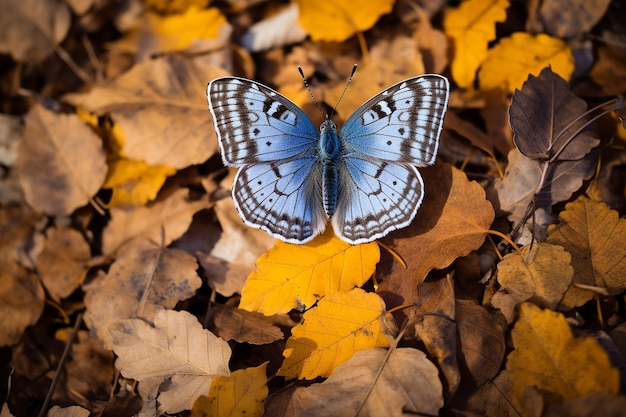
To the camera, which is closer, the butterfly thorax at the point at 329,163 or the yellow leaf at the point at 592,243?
the yellow leaf at the point at 592,243

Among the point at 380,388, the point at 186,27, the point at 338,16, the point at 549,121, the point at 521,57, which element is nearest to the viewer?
the point at 380,388

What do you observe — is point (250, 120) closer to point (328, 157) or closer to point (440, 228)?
point (328, 157)

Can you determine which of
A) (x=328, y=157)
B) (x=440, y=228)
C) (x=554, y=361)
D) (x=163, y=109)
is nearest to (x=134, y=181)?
(x=163, y=109)

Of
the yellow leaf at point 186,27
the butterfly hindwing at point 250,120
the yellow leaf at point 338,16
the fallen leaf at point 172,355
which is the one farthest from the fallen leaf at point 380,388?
the yellow leaf at point 186,27

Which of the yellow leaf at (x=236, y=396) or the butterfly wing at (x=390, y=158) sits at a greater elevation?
the butterfly wing at (x=390, y=158)

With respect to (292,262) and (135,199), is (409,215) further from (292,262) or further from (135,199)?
(135,199)

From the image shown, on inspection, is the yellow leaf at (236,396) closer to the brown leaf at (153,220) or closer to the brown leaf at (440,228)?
the brown leaf at (440,228)

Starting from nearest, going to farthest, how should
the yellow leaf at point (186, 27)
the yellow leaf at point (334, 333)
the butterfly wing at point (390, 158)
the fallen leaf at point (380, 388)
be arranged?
the fallen leaf at point (380, 388) → the yellow leaf at point (334, 333) → the butterfly wing at point (390, 158) → the yellow leaf at point (186, 27)
